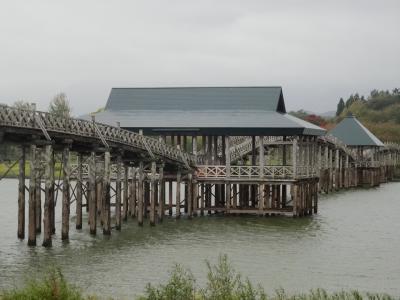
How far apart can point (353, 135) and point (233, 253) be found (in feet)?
191

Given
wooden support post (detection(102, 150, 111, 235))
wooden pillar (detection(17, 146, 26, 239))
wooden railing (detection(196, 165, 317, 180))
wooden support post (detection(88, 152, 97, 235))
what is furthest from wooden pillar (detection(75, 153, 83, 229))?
wooden railing (detection(196, 165, 317, 180))

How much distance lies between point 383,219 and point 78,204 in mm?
20206

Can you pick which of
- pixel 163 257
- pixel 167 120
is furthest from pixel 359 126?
pixel 163 257

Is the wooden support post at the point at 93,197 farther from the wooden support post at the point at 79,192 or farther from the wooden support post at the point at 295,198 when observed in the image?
the wooden support post at the point at 295,198

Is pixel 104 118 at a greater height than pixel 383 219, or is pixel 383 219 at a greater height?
pixel 104 118

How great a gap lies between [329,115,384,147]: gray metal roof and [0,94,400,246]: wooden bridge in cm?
2519

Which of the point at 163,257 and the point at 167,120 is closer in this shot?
the point at 163,257

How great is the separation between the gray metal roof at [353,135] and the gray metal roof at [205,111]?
35.8m

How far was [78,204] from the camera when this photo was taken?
133 feet

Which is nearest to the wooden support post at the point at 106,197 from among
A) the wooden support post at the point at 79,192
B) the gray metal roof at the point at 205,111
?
the wooden support post at the point at 79,192

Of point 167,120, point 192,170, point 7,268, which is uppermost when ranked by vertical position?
point 167,120

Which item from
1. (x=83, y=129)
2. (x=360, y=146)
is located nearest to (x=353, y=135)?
(x=360, y=146)

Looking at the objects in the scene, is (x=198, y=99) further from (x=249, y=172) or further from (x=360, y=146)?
(x=360, y=146)

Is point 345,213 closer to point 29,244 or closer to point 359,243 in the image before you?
point 359,243
